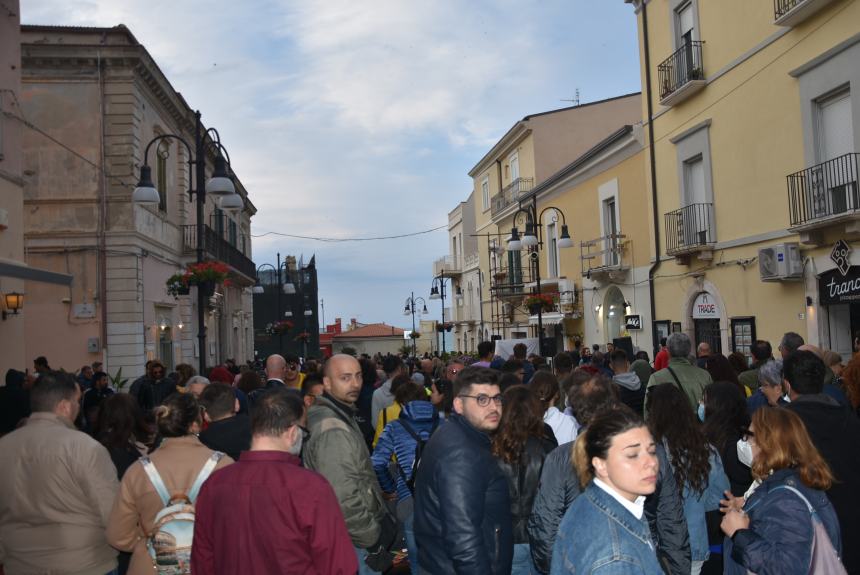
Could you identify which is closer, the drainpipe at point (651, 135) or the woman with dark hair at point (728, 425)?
the woman with dark hair at point (728, 425)

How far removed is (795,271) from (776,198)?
162 centimetres

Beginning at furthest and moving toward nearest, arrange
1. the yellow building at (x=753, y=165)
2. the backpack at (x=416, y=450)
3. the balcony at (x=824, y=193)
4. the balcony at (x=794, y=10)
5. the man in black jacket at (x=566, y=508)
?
the yellow building at (x=753, y=165), the balcony at (x=794, y=10), the balcony at (x=824, y=193), the backpack at (x=416, y=450), the man in black jacket at (x=566, y=508)

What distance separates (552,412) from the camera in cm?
603

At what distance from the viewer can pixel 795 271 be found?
1354 centimetres

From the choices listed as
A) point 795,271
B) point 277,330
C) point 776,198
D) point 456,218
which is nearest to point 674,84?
point 776,198

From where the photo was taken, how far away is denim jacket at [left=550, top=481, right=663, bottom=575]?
2725mm

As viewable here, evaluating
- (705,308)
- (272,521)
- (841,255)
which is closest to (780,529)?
(272,521)

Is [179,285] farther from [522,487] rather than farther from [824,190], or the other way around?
[522,487]

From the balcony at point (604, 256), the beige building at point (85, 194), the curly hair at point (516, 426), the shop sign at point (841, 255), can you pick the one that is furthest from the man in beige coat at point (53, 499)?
the balcony at point (604, 256)

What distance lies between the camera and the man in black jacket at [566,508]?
13.1 feet

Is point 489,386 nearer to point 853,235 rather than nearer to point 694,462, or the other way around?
point 694,462

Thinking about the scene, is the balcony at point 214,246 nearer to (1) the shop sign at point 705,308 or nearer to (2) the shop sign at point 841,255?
(1) the shop sign at point 705,308

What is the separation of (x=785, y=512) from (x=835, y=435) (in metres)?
1.14

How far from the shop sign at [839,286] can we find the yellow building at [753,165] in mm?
24
